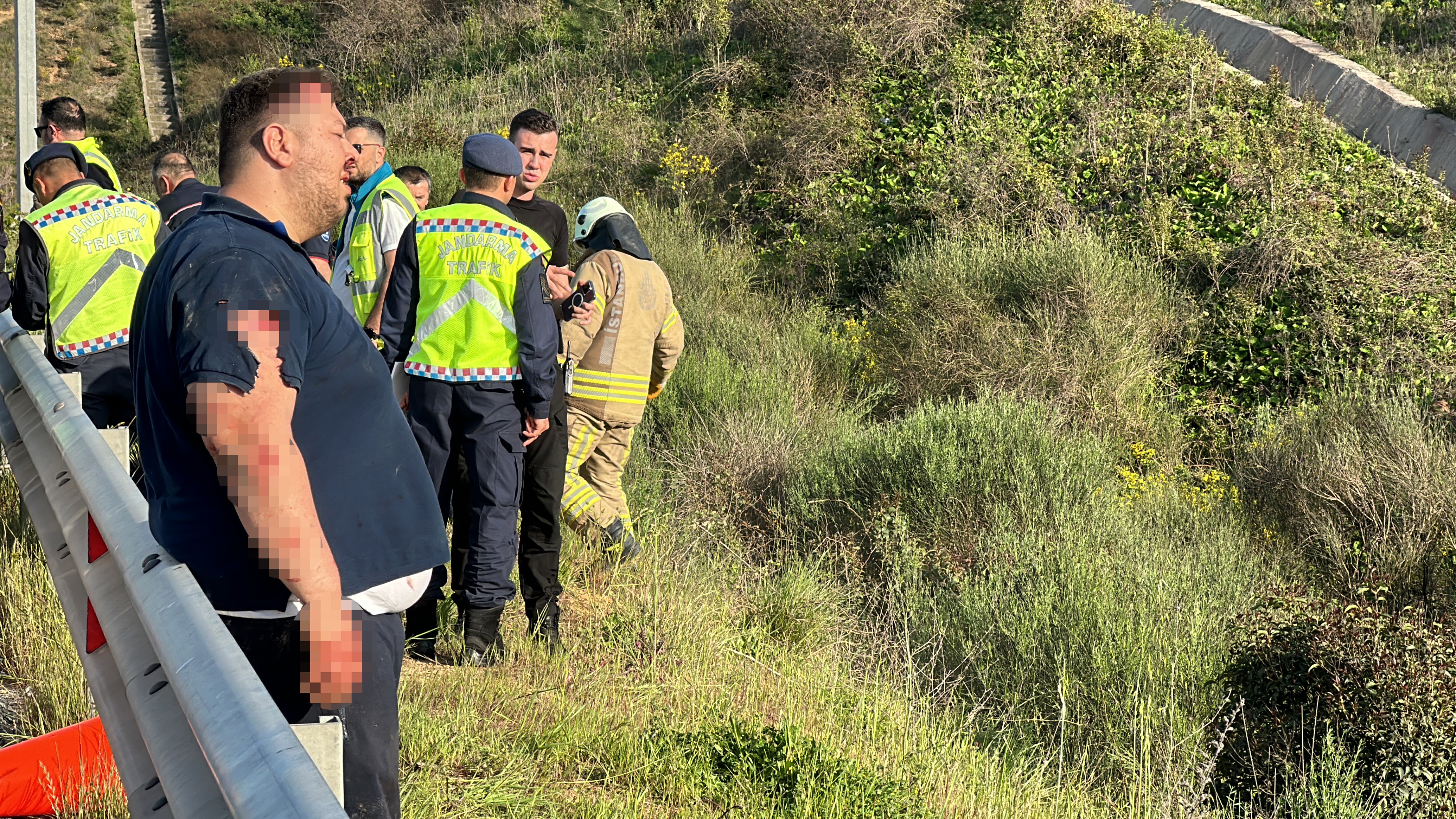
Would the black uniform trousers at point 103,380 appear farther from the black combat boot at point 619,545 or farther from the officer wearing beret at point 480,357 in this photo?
the black combat boot at point 619,545

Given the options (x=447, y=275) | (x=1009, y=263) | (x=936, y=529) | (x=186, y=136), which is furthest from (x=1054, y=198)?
(x=186, y=136)

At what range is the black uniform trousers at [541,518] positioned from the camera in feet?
16.1

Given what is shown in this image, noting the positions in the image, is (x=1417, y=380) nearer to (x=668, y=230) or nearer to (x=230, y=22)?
(x=668, y=230)

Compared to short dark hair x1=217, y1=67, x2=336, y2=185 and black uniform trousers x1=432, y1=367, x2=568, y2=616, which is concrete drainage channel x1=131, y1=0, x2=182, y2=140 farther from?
short dark hair x1=217, y1=67, x2=336, y2=185

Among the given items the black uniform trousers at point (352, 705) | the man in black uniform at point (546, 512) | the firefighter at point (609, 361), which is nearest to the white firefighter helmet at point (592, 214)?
the firefighter at point (609, 361)

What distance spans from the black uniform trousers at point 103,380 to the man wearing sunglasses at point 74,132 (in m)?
2.31

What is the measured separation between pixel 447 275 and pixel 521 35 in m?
13.5

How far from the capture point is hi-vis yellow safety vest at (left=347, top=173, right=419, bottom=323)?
5477 mm

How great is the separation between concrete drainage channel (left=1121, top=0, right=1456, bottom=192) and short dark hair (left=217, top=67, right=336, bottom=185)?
12.4 meters

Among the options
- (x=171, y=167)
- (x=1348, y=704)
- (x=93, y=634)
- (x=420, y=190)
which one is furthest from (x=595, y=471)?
(x=93, y=634)

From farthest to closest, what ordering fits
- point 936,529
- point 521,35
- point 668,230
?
point 521,35
point 668,230
point 936,529

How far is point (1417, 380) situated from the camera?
8.24 m

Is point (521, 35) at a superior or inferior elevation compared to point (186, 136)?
superior

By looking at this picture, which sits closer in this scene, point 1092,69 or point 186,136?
point 1092,69
